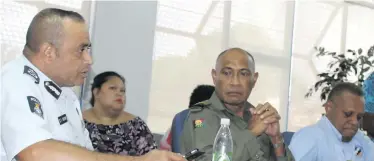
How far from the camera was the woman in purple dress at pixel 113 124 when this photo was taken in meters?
3.60

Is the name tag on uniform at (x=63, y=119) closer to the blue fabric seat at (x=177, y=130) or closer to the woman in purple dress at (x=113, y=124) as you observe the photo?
the blue fabric seat at (x=177, y=130)

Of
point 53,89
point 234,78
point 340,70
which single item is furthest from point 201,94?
point 340,70

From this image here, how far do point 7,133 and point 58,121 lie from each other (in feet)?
0.64

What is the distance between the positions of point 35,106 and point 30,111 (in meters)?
0.03

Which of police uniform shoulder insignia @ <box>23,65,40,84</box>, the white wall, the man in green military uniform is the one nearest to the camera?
police uniform shoulder insignia @ <box>23,65,40,84</box>

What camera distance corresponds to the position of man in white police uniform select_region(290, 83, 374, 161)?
2908 millimetres

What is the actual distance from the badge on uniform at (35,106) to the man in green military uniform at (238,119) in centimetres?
70

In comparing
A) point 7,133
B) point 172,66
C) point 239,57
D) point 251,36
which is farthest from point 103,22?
point 7,133

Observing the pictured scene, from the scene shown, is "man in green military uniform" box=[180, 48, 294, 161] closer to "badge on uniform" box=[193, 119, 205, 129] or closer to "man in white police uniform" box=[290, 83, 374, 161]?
"badge on uniform" box=[193, 119, 205, 129]

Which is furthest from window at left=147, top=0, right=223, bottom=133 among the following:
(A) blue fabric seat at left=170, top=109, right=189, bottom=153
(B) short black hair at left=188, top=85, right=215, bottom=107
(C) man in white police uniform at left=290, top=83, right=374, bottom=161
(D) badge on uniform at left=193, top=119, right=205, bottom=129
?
(D) badge on uniform at left=193, top=119, right=205, bottom=129

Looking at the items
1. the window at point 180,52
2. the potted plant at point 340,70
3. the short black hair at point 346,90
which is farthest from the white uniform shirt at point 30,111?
the potted plant at point 340,70

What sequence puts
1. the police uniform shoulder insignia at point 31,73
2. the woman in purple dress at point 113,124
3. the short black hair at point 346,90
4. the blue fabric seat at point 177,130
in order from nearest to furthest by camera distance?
the police uniform shoulder insignia at point 31,73 → the blue fabric seat at point 177,130 → the short black hair at point 346,90 → the woman in purple dress at point 113,124

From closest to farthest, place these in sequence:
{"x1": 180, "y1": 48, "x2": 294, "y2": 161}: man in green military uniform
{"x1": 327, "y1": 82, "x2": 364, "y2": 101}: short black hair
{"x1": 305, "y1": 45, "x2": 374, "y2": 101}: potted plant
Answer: {"x1": 180, "y1": 48, "x2": 294, "y2": 161}: man in green military uniform
{"x1": 327, "y1": 82, "x2": 364, "y2": 101}: short black hair
{"x1": 305, "y1": 45, "x2": 374, "y2": 101}: potted plant

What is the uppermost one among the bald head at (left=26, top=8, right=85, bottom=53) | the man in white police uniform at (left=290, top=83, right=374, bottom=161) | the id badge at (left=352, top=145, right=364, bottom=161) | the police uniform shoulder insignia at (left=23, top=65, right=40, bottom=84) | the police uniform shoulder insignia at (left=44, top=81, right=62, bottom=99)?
the bald head at (left=26, top=8, right=85, bottom=53)
